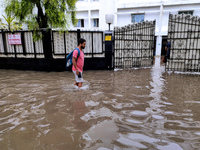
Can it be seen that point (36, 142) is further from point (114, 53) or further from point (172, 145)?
point (114, 53)

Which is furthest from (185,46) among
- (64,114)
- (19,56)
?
(19,56)

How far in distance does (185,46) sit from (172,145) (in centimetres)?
668

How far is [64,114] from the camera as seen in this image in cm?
338

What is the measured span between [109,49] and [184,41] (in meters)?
3.76

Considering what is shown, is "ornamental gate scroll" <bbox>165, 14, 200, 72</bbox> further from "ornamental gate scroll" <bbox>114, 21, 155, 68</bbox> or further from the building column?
the building column

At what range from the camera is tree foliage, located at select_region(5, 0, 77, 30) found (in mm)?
7574

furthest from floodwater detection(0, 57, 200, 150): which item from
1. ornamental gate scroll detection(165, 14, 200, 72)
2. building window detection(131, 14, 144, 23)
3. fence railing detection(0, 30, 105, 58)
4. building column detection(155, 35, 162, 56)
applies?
building window detection(131, 14, 144, 23)

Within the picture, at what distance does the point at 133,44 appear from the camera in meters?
8.68

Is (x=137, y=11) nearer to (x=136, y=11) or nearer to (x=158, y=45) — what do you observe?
(x=136, y=11)

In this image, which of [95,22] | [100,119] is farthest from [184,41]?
[95,22]

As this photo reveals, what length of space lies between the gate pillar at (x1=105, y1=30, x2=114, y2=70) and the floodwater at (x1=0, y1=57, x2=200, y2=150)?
12.4 ft

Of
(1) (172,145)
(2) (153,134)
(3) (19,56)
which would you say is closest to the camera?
(1) (172,145)

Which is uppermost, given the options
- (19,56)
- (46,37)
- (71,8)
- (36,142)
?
(71,8)

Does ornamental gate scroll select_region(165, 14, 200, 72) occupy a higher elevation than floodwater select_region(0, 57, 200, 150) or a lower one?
higher
